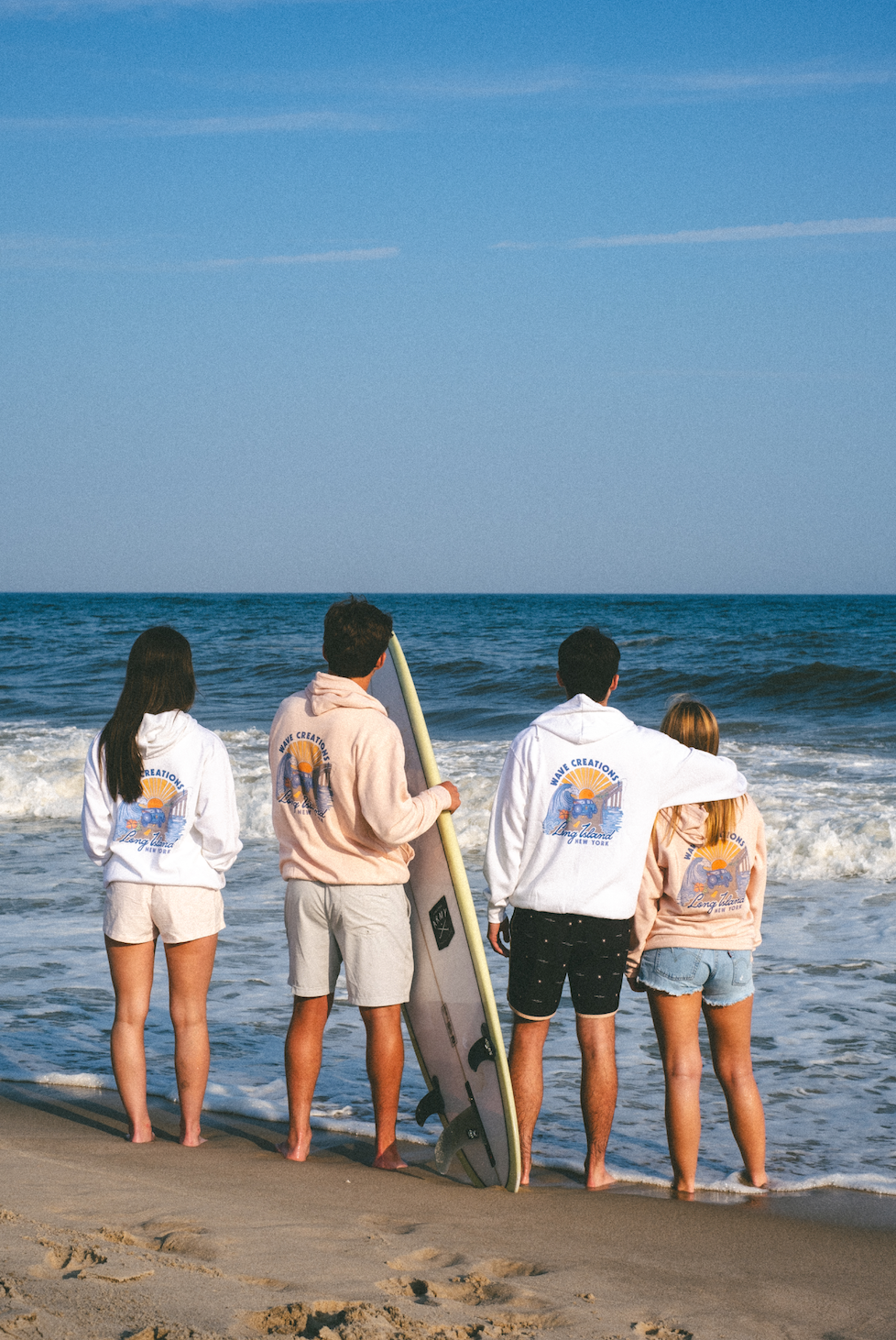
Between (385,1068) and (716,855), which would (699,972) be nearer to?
(716,855)

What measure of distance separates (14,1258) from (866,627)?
34.2 metres

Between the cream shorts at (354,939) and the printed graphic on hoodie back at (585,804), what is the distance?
19.9 inches

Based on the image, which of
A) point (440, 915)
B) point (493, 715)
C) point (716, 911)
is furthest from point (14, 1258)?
point (493, 715)

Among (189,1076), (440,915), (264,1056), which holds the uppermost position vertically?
(440,915)

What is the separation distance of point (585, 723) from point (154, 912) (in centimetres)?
131

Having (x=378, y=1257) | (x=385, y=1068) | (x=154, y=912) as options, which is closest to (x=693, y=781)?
(x=385, y=1068)

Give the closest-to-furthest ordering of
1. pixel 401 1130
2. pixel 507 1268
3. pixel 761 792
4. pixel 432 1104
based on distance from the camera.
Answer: pixel 507 1268
pixel 432 1104
pixel 401 1130
pixel 761 792

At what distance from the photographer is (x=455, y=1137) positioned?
3.19m

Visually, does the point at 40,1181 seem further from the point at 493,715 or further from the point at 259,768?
the point at 493,715

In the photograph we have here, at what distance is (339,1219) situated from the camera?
9.20ft

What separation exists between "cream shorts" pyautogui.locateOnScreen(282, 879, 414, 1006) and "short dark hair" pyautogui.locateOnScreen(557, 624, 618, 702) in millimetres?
753

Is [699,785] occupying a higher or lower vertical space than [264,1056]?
higher

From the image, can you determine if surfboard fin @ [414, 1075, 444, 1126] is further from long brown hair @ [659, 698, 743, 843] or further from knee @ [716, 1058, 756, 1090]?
long brown hair @ [659, 698, 743, 843]

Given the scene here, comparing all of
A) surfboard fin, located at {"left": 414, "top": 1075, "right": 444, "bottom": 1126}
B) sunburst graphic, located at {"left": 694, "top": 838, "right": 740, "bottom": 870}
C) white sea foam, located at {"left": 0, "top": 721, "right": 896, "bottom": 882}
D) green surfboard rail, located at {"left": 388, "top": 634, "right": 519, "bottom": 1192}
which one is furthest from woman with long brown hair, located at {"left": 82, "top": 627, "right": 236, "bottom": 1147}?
white sea foam, located at {"left": 0, "top": 721, "right": 896, "bottom": 882}
